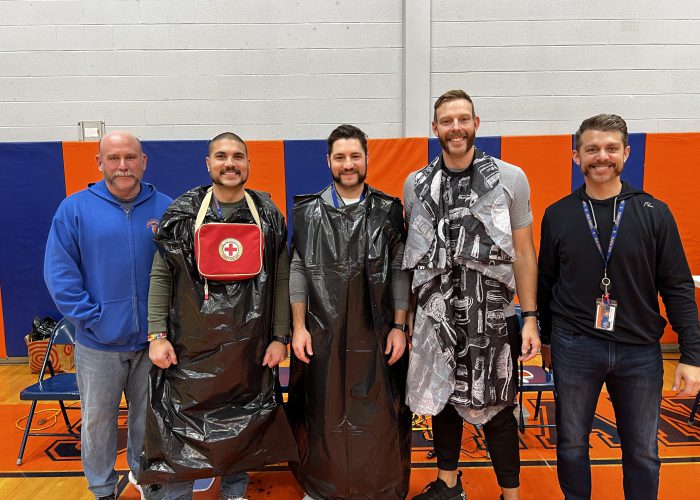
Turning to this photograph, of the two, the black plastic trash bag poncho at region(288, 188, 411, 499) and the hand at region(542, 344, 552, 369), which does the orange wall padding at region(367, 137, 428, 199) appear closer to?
the black plastic trash bag poncho at region(288, 188, 411, 499)

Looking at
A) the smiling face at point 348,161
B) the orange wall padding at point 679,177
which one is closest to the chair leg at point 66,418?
the smiling face at point 348,161

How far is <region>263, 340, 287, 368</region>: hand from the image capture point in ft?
6.11

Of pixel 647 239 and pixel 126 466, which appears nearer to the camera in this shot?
pixel 647 239

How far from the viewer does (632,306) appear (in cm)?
158

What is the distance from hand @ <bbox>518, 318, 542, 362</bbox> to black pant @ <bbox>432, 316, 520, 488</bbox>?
0.04 meters

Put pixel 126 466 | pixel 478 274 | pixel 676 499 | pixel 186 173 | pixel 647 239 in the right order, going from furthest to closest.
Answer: pixel 186 173
pixel 126 466
pixel 676 499
pixel 478 274
pixel 647 239

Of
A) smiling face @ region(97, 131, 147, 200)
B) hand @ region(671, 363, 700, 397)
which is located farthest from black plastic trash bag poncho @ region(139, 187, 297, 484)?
hand @ region(671, 363, 700, 397)

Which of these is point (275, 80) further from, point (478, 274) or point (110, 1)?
point (478, 274)

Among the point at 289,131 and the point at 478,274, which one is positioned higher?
the point at 289,131

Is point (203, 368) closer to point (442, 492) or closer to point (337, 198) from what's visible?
point (337, 198)

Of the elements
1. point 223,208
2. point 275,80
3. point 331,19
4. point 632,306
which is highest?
point 331,19

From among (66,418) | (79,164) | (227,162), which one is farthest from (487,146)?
(66,418)

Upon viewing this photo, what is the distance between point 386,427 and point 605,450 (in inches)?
57.0

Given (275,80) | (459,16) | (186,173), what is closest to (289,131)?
(275,80)
